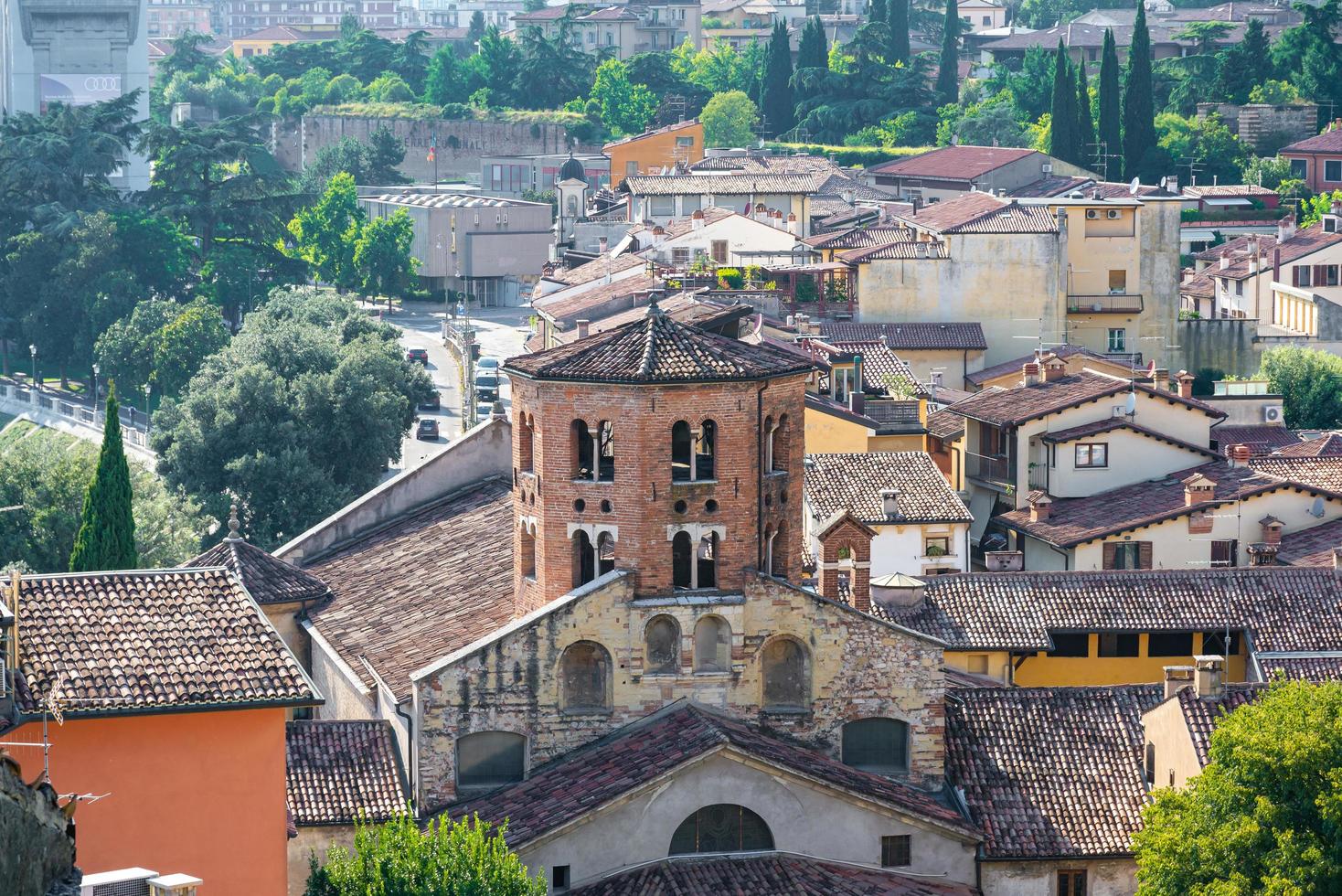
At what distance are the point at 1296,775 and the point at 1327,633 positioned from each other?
13974 millimetres

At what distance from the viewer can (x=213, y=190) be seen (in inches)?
4690

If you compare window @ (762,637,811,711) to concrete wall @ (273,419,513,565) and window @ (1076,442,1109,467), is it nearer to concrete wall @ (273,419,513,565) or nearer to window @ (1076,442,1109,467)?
concrete wall @ (273,419,513,565)

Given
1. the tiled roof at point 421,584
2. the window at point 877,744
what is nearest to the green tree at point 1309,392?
the tiled roof at point 421,584

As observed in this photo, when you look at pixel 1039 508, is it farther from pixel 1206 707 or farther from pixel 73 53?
pixel 73 53

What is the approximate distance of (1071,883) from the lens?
35.5 meters

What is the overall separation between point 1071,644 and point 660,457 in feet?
46.8

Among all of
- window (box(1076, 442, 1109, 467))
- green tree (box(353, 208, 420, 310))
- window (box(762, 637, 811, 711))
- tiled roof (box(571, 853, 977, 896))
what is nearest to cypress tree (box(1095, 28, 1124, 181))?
green tree (box(353, 208, 420, 310))

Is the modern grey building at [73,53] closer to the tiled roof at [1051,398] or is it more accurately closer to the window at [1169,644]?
the tiled roof at [1051,398]

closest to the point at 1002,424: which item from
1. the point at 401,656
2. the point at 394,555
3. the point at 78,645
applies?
the point at 394,555

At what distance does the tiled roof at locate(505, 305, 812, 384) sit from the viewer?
35.1 m

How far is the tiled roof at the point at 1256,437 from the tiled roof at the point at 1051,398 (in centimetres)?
371

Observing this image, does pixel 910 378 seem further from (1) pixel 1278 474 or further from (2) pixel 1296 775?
(2) pixel 1296 775

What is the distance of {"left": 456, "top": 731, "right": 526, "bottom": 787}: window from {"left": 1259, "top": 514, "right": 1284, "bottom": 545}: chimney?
82.4 ft

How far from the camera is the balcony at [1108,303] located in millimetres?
80188
